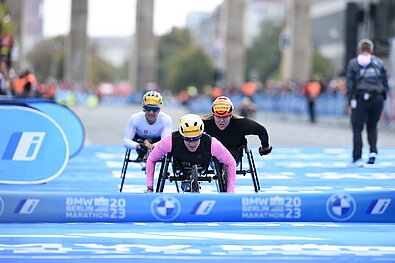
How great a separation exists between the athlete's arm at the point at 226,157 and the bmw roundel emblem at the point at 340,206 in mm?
1147

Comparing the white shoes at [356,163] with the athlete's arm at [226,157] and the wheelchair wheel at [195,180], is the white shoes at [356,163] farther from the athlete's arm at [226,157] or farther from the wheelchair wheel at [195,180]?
the wheelchair wheel at [195,180]

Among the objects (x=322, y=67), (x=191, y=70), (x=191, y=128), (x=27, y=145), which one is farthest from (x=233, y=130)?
(x=191, y=70)

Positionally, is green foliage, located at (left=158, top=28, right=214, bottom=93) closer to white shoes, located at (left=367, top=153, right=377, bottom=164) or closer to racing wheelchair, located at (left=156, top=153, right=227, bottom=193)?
white shoes, located at (left=367, top=153, right=377, bottom=164)

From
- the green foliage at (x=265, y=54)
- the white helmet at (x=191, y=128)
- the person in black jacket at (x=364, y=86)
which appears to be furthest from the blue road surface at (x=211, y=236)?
the green foliage at (x=265, y=54)

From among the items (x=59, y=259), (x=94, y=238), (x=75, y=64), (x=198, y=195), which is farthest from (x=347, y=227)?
(x=75, y=64)

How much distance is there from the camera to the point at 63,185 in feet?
44.7

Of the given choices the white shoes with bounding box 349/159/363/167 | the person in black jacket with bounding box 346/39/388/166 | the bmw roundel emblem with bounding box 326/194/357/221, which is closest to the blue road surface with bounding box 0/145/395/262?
the bmw roundel emblem with bounding box 326/194/357/221

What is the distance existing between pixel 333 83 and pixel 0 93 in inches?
678

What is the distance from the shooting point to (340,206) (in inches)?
384

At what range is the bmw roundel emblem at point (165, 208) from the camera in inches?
375

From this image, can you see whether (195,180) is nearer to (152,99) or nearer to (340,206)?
(340,206)

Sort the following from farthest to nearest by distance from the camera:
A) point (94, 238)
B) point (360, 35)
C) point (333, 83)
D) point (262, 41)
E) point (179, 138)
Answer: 1. point (262, 41)
2. point (333, 83)
3. point (360, 35)
4. point (179, 138)
5. point (94, 238)

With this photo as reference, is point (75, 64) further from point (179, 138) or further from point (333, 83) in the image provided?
point (179, 138)

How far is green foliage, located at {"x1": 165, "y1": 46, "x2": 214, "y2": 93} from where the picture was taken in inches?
5782
